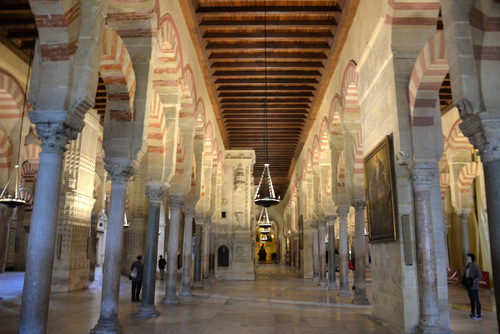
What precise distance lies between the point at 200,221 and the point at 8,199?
4.85 meters

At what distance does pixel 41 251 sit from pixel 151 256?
9.65 feet

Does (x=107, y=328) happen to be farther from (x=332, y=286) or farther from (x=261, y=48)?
(x=332, y=286)

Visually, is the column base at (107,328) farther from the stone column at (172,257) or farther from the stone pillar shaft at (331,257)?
the stone pillar shaft at (331,257)

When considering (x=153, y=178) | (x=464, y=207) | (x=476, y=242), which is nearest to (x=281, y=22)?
(x=153, y=178)

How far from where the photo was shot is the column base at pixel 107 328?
4.27 metres

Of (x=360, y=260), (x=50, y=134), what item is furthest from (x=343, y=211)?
(x=50, y=134)

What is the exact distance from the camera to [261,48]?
840 centimetres

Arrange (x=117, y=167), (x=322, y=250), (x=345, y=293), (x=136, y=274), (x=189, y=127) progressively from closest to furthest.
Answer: (x=117, y=167), (x=136, y=274), (x=189, y=127), (x=345, y=293), (x=322, y=250)

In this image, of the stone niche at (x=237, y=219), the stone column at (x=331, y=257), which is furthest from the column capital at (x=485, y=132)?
the stone niche at (x=237, y=219)

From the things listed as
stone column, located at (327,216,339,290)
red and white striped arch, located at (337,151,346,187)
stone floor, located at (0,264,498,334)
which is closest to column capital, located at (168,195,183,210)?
stone floor, located at (0,264,498,334)

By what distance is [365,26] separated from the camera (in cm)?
625

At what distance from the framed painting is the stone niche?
8757 millimetres

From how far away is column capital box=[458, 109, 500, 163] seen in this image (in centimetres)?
307

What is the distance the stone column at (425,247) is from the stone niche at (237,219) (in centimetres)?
996
